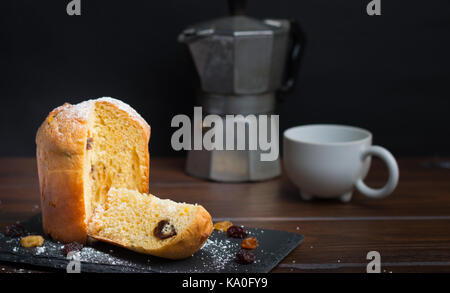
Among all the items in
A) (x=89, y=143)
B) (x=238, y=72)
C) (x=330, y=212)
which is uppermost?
(x=238, y=72)

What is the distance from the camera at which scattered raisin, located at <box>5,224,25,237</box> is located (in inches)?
43.7

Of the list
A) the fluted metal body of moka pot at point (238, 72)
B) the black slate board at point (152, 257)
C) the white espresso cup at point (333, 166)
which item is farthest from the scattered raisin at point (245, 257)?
the fluted metal body of moka pot at point (238, 72)

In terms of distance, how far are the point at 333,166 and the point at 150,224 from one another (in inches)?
19.3

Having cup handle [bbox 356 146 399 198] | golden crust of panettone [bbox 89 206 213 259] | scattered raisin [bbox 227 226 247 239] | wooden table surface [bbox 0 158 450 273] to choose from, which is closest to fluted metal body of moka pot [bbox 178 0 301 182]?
wooden table surface [bbox 0 158 450 273]

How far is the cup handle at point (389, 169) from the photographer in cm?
131

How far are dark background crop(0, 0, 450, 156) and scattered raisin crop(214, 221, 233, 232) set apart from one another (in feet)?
2.11

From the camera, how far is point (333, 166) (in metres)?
1.33

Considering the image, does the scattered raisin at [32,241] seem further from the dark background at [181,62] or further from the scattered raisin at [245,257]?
the dark background at [181,62]

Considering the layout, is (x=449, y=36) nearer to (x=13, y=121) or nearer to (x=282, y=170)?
(x=282, y=170)

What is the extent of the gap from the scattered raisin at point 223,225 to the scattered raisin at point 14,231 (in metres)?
0.39

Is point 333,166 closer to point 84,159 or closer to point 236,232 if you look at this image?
point 236,232

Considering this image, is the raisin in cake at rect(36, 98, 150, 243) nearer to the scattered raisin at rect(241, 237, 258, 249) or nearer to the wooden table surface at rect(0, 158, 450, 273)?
the wooden table surface at rect(0, 158, 450, 273)

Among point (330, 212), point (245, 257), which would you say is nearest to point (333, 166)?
point (330, 212)
